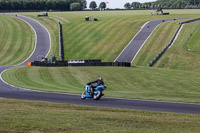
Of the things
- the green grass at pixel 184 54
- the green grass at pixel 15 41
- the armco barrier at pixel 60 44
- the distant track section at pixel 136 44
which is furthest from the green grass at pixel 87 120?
the armco barrier at pixel 60 44

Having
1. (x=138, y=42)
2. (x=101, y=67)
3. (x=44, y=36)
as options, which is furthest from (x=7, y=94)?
(x=44, y=36)

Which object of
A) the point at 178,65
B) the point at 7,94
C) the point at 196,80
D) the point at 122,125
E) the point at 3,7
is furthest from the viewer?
the point at 3,7

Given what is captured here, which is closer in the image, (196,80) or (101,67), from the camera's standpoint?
(196,80)

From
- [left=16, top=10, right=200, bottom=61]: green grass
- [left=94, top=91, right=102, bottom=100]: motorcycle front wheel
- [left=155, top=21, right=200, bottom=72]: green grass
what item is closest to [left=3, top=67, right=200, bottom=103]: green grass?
[left=94, top=91, right=102, bottom=100]: motorcycle front wheel

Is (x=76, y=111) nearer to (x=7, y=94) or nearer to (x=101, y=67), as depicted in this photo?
(x=7, y=94)

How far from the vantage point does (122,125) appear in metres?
18.7

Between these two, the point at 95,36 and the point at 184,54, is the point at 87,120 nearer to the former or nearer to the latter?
the point at 184,54

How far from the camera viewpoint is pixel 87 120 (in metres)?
19.5

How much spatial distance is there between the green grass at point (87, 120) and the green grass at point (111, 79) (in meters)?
17.6

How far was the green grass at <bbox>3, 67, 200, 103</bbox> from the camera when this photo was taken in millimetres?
43906

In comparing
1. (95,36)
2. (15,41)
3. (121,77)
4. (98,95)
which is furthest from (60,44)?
(98,95)

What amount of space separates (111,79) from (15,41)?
164 ft

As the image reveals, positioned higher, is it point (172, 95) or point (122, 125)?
point (122, 125)

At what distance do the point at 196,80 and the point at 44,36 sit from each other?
2232 inches
